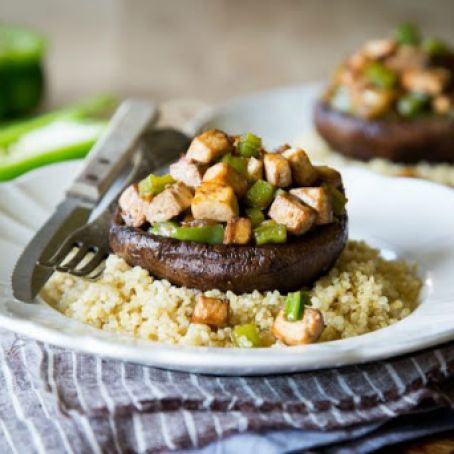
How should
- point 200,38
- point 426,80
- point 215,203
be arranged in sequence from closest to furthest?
point 215,203
point 426,80
point 200,38

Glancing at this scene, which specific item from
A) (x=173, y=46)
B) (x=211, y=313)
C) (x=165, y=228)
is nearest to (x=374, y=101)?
(x=165, y=228)

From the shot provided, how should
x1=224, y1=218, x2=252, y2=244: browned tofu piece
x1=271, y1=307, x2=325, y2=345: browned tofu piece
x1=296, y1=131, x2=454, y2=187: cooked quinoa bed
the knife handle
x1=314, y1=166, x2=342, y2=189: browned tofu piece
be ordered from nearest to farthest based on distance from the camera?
x1=271, y1=307, x2=325, y2=345: browned tofu piece, x1=224, y1=218, x2=252, y2=244: browned tofu piece, x1=314, y1=166, x2=342, y2=189: browned tofu piece, the knife handle, x1=296, y1=131, x2=454, y2=187: cooked quinoa bed

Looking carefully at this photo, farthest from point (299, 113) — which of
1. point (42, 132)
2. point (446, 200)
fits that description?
point (446, 200)

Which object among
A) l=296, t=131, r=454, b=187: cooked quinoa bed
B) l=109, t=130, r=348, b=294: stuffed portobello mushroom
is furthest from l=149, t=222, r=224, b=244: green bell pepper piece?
l=296, t=131, r=454, b=187: cooked quinoa bed

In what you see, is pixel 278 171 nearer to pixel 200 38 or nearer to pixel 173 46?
pixel 173 46

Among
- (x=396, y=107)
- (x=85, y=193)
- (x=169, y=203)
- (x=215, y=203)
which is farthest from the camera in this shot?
(x=396, y=107)

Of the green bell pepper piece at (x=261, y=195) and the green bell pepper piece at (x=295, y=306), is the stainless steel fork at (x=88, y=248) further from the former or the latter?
the green bell pepper piece at (x=295, y=306)

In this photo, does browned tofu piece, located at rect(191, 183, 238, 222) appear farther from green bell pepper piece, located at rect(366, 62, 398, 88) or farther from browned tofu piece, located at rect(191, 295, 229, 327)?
green bell pepper piece, located at rect(366, 62, 398, 88)
